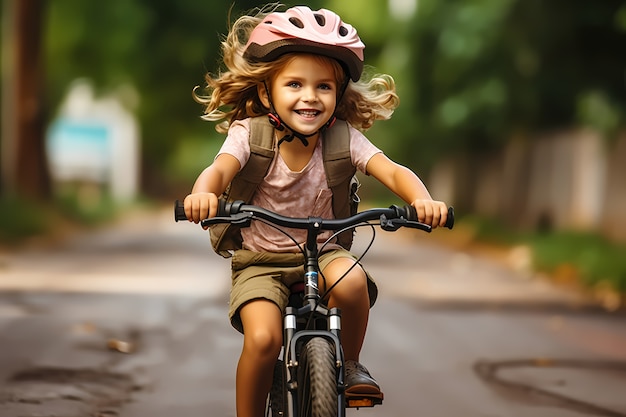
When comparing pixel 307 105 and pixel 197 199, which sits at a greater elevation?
pixel 307 105

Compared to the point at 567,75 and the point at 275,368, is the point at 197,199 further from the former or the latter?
the point at 567,75

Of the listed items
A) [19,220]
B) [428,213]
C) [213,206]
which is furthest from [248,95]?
[19,220]

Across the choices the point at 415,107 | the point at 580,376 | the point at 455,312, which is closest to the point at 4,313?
the point at 455,312

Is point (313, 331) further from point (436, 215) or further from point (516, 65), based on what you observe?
point (516, 65)

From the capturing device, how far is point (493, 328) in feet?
32.3

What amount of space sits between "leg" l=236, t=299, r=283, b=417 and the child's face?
706 mm

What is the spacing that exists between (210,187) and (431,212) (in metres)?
0.79

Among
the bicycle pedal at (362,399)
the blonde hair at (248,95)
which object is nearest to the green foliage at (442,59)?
the blonde hair at (248,95)

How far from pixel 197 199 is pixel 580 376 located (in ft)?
14.5

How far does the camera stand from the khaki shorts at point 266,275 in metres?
4.19

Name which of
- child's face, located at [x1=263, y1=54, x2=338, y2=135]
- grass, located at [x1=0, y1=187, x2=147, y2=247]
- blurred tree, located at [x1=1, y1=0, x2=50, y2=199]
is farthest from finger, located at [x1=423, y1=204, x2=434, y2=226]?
blurred tree, located at [x1=1, y1=0, x2=50, y2=199]

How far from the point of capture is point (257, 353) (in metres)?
4.05

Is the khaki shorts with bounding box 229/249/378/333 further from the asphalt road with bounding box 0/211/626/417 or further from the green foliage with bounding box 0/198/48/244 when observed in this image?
the green foliage with bounding box 0/198/48/244

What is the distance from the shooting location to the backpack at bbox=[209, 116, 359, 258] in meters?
4.41
